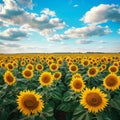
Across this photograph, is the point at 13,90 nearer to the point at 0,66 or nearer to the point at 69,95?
the point at 69,95

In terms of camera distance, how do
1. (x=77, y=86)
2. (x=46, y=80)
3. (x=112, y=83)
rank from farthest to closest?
(x=46, y=80) → (x=77, y=86) → (x=112, y=83)

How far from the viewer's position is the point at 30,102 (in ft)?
15.9

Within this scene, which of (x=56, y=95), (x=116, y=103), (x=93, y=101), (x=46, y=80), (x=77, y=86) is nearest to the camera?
(x=93, y=101)

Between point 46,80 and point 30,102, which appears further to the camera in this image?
point 46,80

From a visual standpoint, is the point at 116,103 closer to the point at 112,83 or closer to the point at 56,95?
the point at 112,83

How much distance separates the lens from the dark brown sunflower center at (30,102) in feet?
15.8

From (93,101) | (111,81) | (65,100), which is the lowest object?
(65,100)

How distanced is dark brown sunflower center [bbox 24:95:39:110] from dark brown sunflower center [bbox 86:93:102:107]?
945 millimetres

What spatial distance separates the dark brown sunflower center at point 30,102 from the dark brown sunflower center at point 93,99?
0.94m

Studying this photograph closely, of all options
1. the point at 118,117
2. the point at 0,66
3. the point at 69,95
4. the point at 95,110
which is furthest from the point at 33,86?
the point at 0,66

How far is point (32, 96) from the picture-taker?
16.1 feet

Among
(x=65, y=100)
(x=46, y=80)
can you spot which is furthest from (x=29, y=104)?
(x=46, y=80)

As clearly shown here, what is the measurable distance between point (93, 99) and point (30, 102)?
1.15m

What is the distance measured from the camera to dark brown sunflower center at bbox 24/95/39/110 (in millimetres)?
4816
